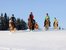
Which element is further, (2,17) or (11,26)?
(2,17)

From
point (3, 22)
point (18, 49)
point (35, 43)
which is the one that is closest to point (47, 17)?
point (35, 43)

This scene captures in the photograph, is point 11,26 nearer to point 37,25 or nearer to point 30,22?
point 30,22

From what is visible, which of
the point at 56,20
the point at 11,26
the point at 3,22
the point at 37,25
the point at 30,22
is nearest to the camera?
the point at 11,26

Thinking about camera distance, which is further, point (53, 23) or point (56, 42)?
point (53, 23)

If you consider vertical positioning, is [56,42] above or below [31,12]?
below

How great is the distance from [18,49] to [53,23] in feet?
66.0

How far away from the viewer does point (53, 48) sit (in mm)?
14297

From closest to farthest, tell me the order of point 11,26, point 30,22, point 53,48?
point 53,48
point 11,26
point 30,22

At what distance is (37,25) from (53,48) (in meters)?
22.6

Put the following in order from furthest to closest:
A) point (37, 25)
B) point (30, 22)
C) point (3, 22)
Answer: point (3, 22), point (37, 25), point (30, 22)

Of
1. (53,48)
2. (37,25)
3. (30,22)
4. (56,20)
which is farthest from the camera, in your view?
(37,25)

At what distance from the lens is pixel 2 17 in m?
79.8

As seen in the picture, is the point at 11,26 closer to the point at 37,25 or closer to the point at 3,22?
the point at 37,25

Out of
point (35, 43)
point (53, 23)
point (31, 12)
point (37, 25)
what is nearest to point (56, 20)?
point (53, 23)
